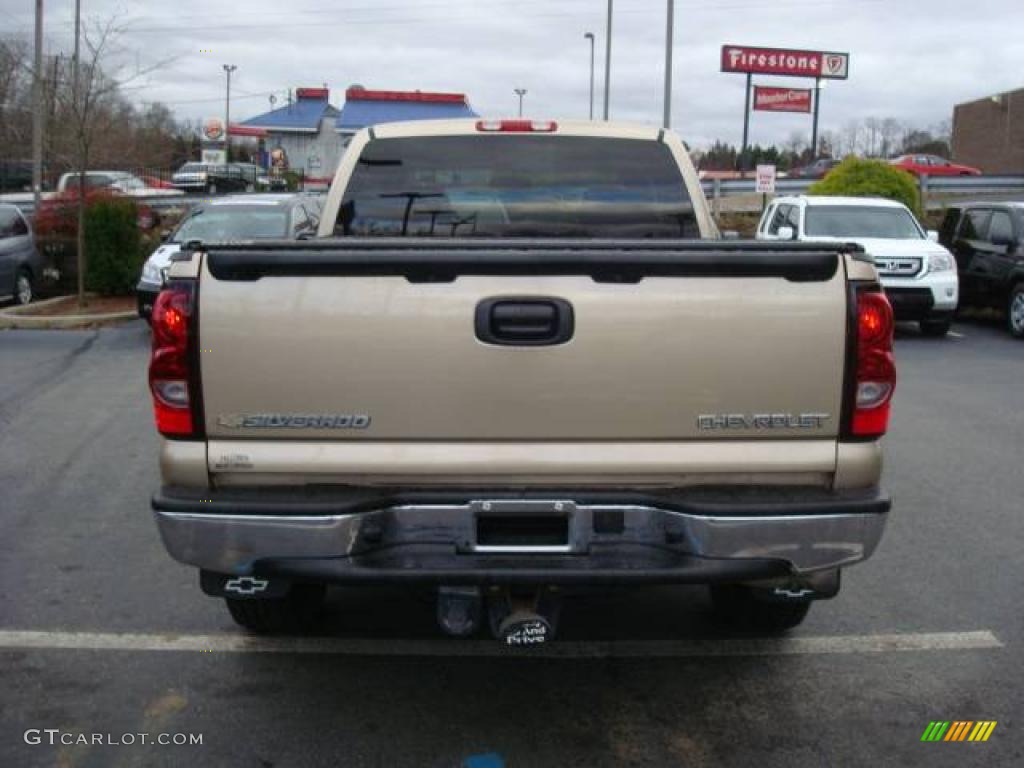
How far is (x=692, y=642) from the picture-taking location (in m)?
4.62

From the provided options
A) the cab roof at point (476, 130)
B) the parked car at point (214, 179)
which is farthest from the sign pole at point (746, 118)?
the cab roof at point (476, 130)

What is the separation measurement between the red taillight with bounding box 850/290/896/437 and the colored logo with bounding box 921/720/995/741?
1121 millimetres

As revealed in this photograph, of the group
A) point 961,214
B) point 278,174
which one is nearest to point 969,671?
point 961,214

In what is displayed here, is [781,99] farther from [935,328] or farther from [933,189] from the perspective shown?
[935,328]

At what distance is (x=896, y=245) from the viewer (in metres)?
14.5

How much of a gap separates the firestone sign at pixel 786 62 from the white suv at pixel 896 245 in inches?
1059

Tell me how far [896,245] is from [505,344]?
1230 centimetres

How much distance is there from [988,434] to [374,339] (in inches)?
265

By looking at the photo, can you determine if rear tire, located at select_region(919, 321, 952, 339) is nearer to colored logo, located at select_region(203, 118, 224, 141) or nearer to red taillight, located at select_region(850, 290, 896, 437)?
red taillight, located at select_region(850, 290, 896, 437)

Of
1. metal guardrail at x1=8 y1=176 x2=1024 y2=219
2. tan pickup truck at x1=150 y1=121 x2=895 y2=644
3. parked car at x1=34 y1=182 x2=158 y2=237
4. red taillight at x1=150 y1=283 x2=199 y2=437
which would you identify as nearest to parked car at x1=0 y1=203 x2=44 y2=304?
parked car at x1=34 y1=182 x2=158 y2=237

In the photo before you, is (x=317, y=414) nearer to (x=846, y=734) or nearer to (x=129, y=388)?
(x=846, y=734)

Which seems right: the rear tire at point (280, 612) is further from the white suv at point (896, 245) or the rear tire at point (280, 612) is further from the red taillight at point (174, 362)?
the white suv at point (896, 245)

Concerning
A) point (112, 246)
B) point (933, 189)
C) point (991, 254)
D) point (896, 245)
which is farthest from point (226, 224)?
point (933, 189)

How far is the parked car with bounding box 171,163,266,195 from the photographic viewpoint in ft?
133
